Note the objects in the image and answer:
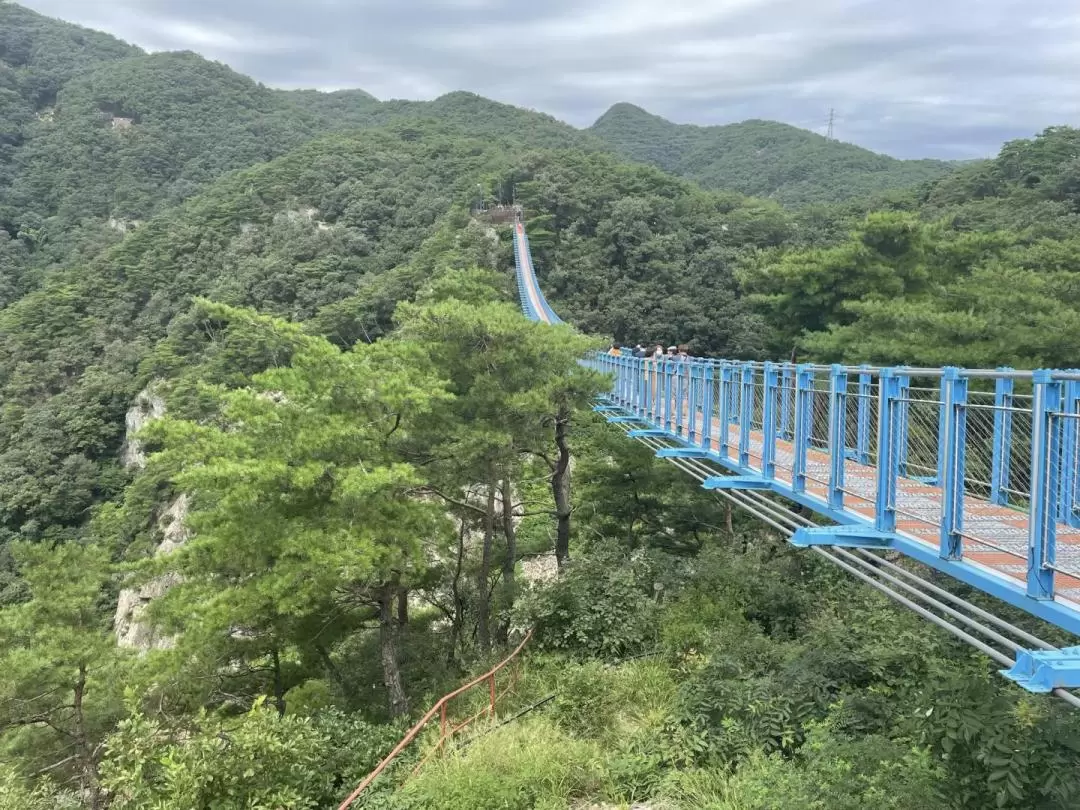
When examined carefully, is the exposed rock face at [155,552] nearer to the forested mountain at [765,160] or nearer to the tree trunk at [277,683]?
the tree trunk at [277,683]

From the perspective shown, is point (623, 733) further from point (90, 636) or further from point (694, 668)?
point (90, 636)

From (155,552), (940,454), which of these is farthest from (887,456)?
(155,552)

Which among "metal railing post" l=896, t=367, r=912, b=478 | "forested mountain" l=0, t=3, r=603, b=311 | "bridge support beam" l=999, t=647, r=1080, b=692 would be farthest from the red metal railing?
"forested mountain" l=0, t=3, r=603, b=311

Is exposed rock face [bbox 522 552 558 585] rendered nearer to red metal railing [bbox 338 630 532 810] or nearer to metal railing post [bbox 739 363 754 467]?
red metal railing [bbox 338 630 532 810]

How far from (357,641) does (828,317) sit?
1368cm

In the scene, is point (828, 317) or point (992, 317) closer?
point (992, 317)

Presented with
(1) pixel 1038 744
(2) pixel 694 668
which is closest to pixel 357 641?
(2) pixel 694 668

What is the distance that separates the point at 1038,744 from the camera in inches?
124

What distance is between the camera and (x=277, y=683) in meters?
9.55

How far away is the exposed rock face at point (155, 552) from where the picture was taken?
16891 millimetres

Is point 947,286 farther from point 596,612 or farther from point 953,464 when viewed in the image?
point 953,464

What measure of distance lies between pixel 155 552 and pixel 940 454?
16412mm

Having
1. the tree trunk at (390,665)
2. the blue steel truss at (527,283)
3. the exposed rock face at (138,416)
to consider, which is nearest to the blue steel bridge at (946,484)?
the tree trunk at (390,665)

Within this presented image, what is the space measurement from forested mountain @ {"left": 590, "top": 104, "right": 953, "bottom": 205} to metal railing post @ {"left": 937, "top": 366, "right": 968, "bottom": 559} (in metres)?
51.3
